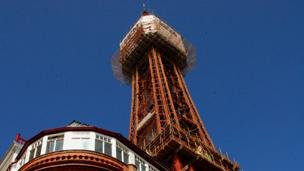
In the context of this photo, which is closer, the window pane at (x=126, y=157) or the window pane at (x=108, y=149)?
the window pane at (x=108, y=149)

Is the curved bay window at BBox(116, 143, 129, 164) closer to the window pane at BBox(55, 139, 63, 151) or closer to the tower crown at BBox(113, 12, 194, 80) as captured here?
the window pane at BBox(55, 139, 63, 151)

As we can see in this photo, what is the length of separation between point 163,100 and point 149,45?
1384cm

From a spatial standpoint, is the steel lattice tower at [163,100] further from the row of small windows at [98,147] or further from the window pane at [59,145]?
the window pane at [59,145]

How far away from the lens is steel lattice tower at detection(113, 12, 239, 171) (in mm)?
43562

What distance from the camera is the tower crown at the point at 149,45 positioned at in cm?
6644

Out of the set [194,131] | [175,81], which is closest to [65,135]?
[194,131]

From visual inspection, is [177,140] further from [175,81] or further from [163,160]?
[175,81]

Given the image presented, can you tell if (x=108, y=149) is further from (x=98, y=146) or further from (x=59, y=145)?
(x=59, y=145)

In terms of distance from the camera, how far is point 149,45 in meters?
66.9

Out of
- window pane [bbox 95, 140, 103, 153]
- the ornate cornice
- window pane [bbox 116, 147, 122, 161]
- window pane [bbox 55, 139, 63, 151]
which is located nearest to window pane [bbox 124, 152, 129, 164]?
window pane [bbox 116, 147, 122, 161]

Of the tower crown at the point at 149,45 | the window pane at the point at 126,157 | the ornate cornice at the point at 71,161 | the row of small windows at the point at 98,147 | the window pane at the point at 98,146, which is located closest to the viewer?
the ornate cornice at the point at 71,161

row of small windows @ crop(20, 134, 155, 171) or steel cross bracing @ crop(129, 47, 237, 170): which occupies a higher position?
steel cross bracing @ crop(129, 47, 237, 170)

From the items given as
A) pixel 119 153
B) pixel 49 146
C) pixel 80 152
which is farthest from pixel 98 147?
pixel 49 146

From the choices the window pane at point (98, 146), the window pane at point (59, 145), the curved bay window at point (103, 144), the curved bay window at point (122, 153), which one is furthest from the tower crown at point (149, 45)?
the window pane at point (59, 145)
